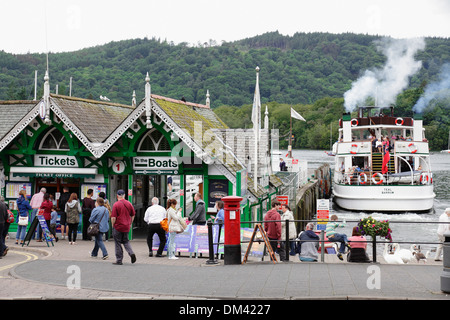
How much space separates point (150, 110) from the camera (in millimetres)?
20938

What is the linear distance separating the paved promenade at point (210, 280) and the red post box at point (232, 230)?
346mm

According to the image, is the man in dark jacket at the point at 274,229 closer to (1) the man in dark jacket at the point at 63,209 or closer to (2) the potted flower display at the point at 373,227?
(2) the potted flower display at the point at 373,227

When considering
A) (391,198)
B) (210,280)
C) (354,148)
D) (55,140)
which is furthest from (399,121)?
(210,280)

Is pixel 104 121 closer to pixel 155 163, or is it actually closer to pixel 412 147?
pixel 155 163

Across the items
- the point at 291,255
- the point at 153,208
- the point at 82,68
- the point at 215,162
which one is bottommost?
the point at 291,255

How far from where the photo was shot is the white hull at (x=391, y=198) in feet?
140

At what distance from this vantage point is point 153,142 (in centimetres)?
2208

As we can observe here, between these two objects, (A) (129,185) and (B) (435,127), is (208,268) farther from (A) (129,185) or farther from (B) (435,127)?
(B) (435,127)

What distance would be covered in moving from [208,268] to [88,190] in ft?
28.0

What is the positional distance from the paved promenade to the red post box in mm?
346

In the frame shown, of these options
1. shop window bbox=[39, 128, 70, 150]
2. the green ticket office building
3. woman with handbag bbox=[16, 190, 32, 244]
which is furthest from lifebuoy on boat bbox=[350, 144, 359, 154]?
woman with handbag bbox=[16, 190, 32, 244]

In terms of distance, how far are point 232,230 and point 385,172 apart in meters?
30.8

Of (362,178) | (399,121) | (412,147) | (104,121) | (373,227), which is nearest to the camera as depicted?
(373,227)
